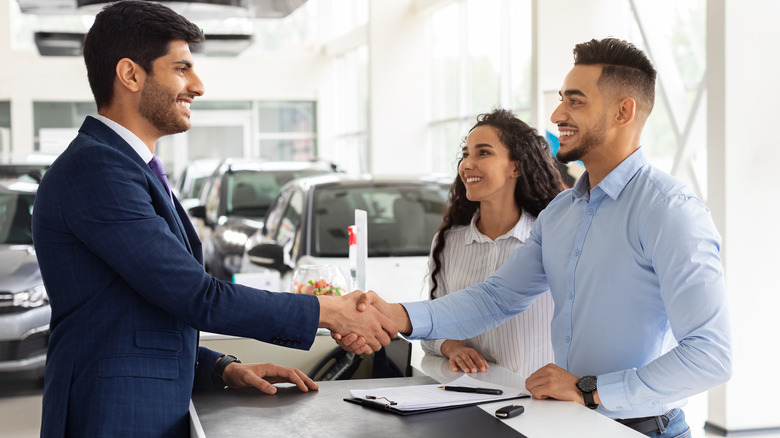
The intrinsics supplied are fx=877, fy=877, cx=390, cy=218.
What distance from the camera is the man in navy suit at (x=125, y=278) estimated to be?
6.46 feet

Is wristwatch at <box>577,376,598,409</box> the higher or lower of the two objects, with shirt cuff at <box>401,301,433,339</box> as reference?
lower

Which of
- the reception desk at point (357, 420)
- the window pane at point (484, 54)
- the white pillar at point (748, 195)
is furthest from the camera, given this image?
the window pane at point (484, 54)

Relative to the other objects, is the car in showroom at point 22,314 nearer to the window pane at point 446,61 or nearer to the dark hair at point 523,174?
the dark hair at point 523,174

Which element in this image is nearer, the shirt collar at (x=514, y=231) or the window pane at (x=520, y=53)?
the shirt collar at (x=514, y=231)

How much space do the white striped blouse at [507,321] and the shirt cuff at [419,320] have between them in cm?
32

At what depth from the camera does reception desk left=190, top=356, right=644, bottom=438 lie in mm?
1854

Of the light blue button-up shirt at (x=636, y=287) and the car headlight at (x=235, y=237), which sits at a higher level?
the light blue button-up shirt at (x=636, y=287)

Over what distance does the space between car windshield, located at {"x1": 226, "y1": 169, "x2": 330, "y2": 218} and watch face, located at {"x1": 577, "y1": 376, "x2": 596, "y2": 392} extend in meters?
6.47

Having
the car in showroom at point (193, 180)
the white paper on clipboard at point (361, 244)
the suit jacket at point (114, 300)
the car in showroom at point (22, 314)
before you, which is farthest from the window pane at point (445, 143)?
the suit jacket at point (114, 300)

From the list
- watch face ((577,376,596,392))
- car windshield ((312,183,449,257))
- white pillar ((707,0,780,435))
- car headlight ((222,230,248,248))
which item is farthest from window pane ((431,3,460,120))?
watch face ((577,376,596,392))

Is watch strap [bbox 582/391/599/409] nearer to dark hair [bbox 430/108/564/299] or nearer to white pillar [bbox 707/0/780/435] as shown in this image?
dark hair [bbox 430/108/564/299]

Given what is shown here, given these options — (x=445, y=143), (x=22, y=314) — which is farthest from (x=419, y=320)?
(x=445, y=143)

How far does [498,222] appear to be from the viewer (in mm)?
3029

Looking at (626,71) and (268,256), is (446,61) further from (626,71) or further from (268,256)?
(626,71)
